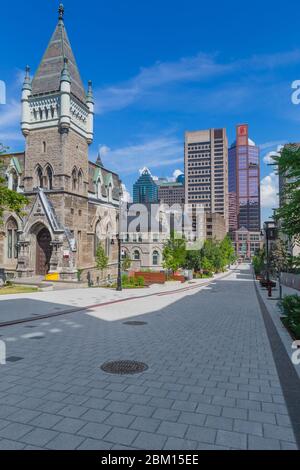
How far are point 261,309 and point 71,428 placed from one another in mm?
14613

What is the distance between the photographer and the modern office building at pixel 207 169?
566 feet

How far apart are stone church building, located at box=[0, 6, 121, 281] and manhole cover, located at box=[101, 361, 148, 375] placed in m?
24.5

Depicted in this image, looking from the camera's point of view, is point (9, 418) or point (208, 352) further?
point (208, 352)

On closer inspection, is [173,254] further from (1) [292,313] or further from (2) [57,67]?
(1) [292,313]

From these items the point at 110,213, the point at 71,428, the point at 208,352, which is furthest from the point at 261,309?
the point at 110,213

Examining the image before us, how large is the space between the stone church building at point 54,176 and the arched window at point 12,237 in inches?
4.1

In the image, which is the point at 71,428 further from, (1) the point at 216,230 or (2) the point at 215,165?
(2) the point at 215,165

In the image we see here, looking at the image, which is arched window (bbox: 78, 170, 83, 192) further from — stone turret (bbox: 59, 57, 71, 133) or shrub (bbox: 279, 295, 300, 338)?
shrub (bbox: 279, 295, 300, 338)

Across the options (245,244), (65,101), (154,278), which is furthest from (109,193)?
(245,244)

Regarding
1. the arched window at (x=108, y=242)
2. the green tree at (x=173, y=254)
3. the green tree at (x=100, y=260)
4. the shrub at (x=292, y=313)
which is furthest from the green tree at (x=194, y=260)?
the shrub at (x=292, y=313)

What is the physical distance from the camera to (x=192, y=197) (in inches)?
7037

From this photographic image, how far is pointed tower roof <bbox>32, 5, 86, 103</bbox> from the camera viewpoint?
3484 centimetres

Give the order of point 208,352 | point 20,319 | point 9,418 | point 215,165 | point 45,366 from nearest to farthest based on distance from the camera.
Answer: point 9,418 → point 45,366 → point 208,352 → point 20,319 → point 215,165

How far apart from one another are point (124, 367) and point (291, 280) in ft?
107
